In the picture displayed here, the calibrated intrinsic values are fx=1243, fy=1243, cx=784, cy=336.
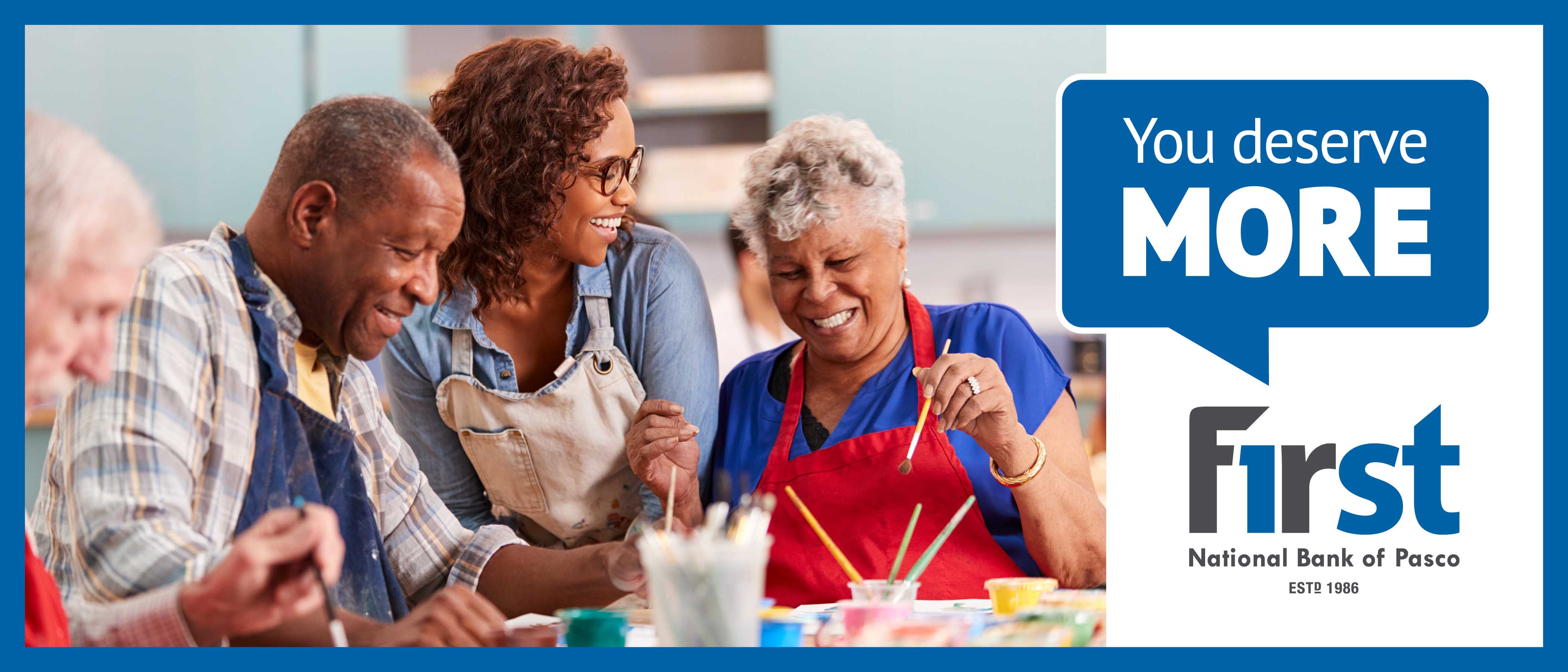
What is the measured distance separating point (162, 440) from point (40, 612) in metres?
0.19

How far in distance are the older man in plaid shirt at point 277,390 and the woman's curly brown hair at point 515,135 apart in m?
0.28

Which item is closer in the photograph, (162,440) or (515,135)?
(162,440)

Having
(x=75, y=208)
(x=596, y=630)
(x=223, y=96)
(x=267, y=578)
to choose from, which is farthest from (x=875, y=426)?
(x=223, y=96)

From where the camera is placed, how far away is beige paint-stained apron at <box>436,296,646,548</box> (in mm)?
1668

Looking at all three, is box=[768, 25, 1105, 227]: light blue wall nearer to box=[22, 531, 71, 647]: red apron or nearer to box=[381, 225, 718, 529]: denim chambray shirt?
box=[381, 225, 718, 529]: denim chambray shirt

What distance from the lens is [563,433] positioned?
5.53 ft

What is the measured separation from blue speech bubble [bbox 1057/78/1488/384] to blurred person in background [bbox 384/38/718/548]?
562 mm

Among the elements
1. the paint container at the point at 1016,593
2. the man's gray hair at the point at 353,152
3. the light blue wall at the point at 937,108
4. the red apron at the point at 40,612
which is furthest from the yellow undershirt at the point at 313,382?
the light blue wall at the point at 937,108

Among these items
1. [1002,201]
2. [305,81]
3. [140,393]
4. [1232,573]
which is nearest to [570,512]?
[140,393]

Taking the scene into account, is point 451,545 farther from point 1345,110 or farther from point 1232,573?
point 1345,110

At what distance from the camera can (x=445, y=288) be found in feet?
5.43

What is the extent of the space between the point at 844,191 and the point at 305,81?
8.59 ft

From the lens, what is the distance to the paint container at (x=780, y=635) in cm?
114

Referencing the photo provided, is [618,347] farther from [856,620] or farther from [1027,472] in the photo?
[856,620]
